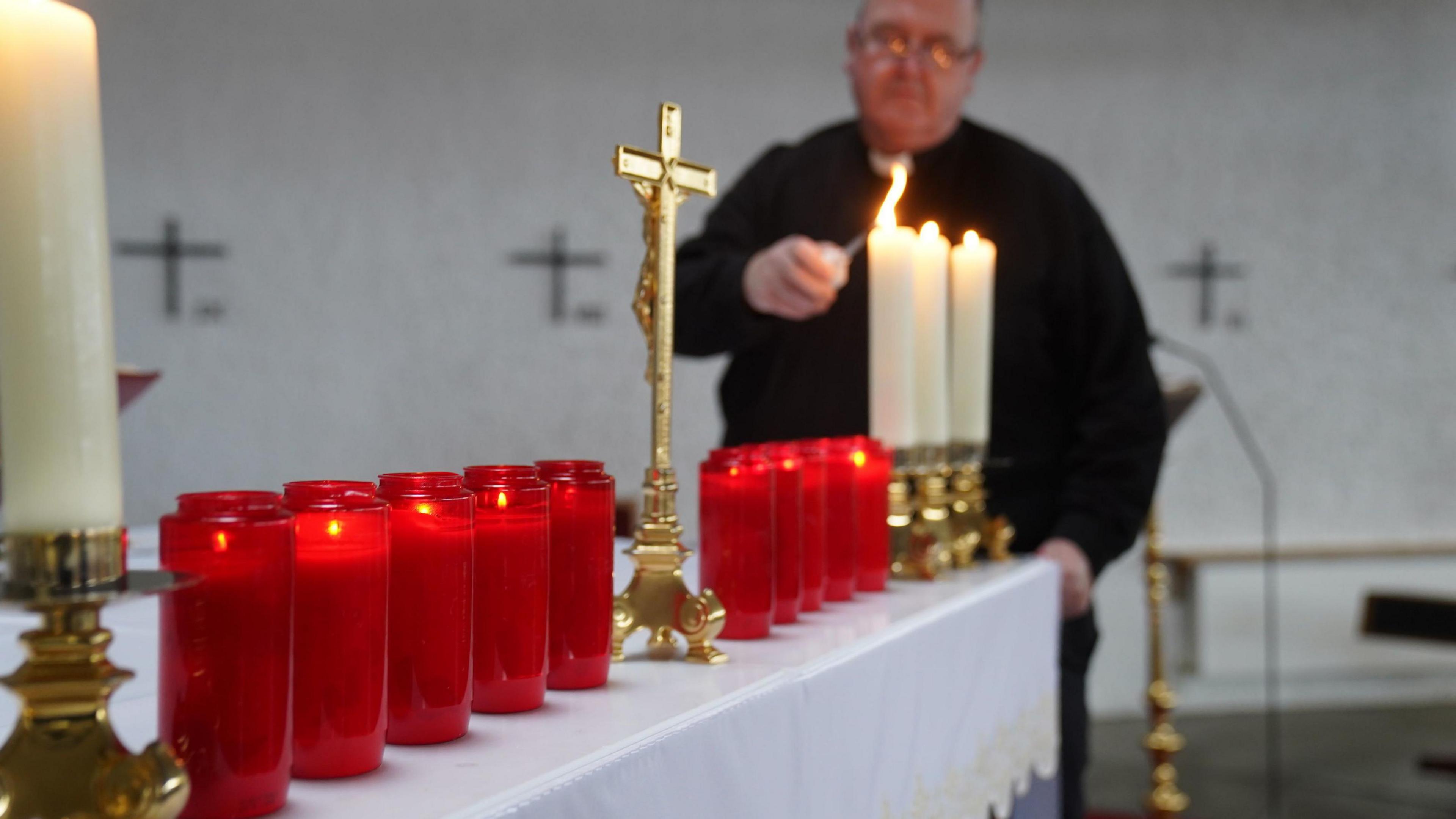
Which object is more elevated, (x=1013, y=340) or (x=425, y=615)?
(x=1013, y=340)

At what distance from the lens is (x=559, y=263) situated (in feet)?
18.9

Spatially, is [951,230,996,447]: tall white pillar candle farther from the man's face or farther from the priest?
the man's face

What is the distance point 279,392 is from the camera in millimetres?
5504

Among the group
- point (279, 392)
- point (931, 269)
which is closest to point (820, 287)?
point (931, 269)

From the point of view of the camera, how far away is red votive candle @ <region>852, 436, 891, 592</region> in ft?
4.86

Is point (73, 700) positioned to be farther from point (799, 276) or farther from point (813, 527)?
point (799, 276)

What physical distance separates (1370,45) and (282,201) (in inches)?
209

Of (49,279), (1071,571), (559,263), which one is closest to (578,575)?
(49,279)

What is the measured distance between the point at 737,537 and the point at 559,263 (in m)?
4.68

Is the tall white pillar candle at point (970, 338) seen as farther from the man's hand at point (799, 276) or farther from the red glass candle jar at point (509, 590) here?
the red glass candle jar at point (509, 590)

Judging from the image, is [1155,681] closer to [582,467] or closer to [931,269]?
[931,269]

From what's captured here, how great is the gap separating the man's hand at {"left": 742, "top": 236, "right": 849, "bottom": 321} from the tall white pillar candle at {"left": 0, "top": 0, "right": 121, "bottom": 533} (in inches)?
40.0

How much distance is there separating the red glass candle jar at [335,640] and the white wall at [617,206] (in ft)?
14.8

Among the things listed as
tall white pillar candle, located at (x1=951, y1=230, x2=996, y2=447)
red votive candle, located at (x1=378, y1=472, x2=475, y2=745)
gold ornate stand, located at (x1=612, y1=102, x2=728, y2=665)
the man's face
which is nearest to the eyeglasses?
the man's face
